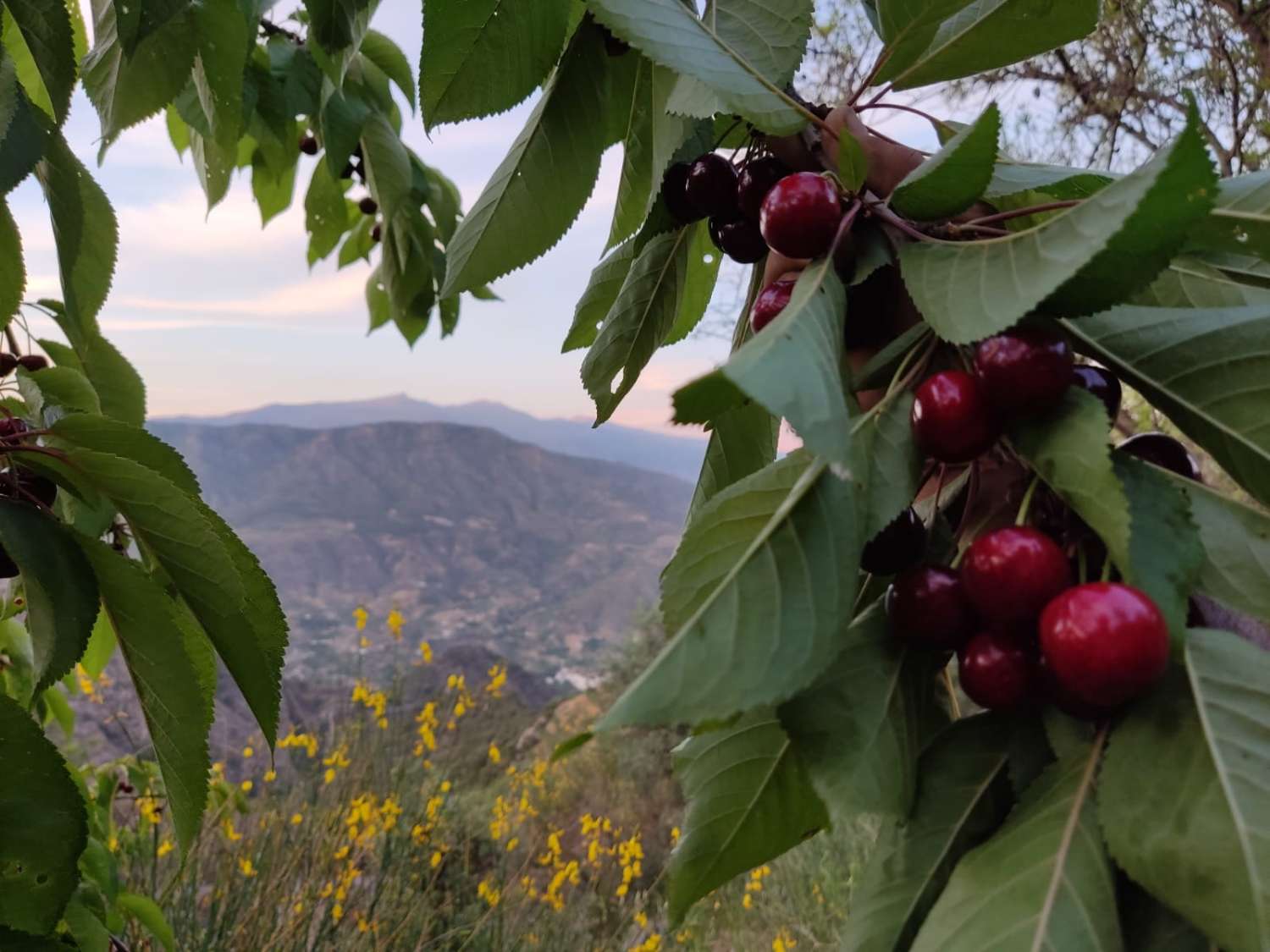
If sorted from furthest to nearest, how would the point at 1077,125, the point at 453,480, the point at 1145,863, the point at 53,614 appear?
1. the point at 453,480
2. the point at 1077,125
3. the point at 53,614
4. the point at 1145,863

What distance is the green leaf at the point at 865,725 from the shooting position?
25cm

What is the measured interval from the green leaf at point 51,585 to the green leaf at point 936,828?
0.39 m

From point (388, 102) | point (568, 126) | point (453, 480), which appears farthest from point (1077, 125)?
point (453, 480)

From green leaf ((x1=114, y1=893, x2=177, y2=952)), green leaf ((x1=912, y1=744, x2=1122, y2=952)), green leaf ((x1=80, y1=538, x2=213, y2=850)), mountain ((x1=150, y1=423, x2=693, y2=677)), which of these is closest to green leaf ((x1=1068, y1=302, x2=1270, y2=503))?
green leaf ((x1=912, y1=744, x2=1122, y2=952))

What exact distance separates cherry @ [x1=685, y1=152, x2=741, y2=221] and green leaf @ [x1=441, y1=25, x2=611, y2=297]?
0.24 ft

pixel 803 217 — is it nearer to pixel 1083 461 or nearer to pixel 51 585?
pixel 1083 461

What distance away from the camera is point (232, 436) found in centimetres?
725

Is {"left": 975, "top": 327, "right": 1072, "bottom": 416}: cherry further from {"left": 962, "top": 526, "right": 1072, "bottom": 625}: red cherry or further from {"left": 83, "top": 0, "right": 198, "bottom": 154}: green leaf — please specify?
{"left": 83, "top": 0, "right": 198, "bottom": 154}: green leaf

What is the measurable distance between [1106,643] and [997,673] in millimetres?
46

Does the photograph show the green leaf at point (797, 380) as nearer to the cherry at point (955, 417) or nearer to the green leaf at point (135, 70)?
the cherry at point (955, 417)

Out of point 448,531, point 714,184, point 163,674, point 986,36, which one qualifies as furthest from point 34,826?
point 448,531

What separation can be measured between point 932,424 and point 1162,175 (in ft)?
0.29

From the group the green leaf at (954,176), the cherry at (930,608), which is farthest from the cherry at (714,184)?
the cherry at (930,608)

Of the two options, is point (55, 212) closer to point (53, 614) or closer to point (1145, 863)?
point (53, 614)
